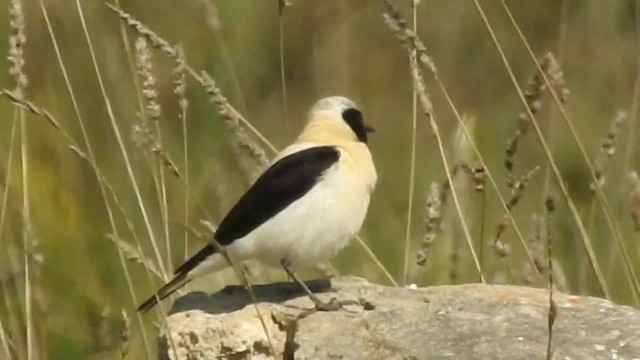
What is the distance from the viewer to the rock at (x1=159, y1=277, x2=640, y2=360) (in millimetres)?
2816

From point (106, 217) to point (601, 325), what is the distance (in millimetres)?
2052

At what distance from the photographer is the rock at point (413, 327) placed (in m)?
2.82

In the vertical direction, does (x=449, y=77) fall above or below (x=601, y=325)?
above


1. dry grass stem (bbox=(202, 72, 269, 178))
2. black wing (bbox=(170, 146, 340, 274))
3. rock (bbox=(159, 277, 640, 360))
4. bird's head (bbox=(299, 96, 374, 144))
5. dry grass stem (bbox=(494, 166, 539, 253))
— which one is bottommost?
rock (bbox=(159, 277, 640, 360))

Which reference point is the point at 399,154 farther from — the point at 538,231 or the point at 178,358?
the point at 178,358

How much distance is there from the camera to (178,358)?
9.89 ft

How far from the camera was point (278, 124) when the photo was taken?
5.51 metres

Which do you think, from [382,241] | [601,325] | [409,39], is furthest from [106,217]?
[601,325]

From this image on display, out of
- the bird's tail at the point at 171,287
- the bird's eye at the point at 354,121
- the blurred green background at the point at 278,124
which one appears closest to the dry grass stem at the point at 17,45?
the blurred green background at the point at 278,124

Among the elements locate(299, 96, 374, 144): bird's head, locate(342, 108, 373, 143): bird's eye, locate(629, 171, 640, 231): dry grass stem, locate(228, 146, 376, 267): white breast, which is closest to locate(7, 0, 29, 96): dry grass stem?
locate(228, 146, 376, 267): white breast

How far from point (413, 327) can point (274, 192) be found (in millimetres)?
701

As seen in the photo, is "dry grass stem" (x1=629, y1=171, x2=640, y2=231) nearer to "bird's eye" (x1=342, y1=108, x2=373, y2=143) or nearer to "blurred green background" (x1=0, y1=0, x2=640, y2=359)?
"blurred green background" (x1=0, y1=0, x2=640, y2=359)

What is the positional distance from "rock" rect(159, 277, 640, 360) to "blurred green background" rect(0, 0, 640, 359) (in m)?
0.61

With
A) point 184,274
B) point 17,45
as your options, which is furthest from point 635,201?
point 17,45
